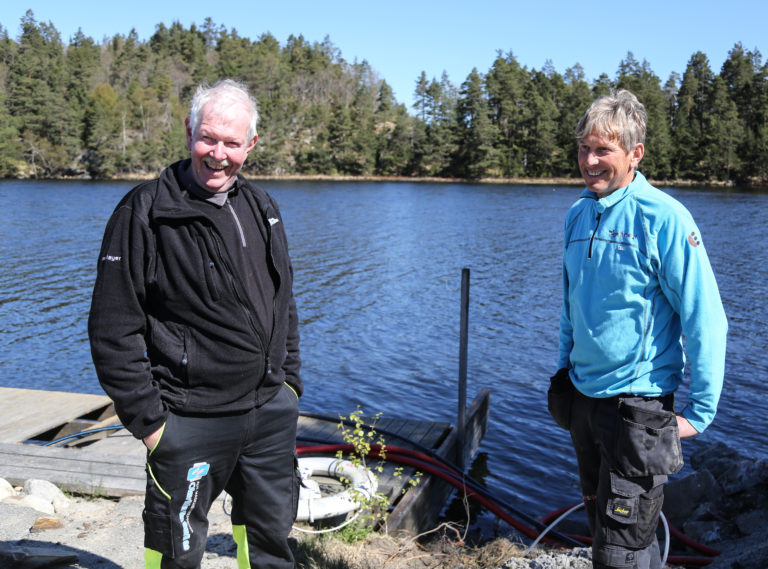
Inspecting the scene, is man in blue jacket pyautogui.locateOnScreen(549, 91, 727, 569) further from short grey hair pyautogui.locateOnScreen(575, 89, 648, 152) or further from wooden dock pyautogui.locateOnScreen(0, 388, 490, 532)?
wooden dock pyautogui.locateOnScreen(0, 388, 490, 532)

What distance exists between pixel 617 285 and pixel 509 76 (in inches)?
3804

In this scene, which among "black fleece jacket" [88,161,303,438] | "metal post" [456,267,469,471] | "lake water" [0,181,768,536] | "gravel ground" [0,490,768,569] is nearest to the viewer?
"black fleece jacket" [88,161,303,438]

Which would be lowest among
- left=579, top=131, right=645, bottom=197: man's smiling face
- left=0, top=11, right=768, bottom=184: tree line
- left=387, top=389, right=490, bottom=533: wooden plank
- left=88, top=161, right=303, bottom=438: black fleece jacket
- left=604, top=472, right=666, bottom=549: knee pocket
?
left=387, top=389, right=490, bottom=533: wooden plank

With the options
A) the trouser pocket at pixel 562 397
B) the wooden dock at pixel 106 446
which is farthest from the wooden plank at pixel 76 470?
the trouser pocket at pixel 562 397

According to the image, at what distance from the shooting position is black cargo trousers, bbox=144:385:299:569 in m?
2.30

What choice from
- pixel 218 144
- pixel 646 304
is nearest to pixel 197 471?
pixel 218 144

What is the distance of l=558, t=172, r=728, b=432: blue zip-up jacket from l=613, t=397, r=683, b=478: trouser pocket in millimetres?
90

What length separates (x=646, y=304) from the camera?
2.38m

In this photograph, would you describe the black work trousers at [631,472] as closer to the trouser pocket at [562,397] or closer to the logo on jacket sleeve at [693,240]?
the trouser pocket at [562,397]

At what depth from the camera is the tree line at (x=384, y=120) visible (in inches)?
3019

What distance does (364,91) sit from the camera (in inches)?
4299

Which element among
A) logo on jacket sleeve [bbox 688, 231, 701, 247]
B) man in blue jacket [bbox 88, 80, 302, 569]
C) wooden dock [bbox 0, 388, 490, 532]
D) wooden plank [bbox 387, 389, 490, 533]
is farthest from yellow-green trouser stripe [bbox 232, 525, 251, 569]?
wooden plank [bbox 387, 389, 490, 533]

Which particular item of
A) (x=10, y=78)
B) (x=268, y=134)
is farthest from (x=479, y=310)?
(x=10, y=78)

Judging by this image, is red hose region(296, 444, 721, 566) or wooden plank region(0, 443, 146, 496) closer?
wooden plank region(0, 443, 146, 496)
